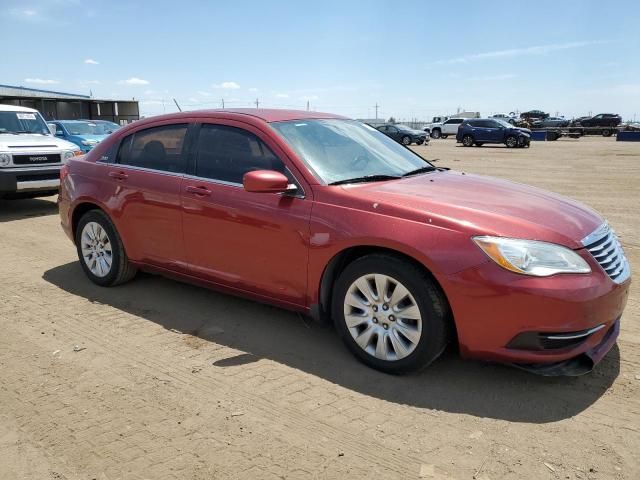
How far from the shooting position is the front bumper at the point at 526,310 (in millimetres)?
2930

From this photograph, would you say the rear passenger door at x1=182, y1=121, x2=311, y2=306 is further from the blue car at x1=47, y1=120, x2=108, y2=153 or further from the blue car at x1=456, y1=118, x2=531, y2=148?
the blue car at x1=456, y1=118, x2=531, y2=148

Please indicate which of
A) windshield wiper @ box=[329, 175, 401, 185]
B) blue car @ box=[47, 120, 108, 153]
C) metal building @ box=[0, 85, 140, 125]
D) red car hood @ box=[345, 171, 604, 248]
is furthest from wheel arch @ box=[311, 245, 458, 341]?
metal building @ box=[0, 85, 140, 125]

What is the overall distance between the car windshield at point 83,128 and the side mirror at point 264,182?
44.3 feet

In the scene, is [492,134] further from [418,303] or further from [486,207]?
[418,303]

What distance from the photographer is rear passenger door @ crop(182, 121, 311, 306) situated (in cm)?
372

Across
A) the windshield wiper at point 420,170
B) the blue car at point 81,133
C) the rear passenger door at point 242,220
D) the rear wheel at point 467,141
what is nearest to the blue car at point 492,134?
the rear wheel at point 467,141

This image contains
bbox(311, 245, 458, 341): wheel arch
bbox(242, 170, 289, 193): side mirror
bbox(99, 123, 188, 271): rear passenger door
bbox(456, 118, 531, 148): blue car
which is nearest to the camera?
bbox(311, 245, 458, 341): wheel arch

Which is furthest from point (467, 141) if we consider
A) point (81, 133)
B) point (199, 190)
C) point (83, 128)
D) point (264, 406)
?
point (264, 406)

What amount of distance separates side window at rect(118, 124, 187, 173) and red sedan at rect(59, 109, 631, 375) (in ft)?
0.05

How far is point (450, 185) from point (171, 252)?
7.63 feet

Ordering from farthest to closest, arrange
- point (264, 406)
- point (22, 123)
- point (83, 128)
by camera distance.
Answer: point (83, 128) < point (22, 123) < point (264, 406)

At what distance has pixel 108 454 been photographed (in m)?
A: 2.70

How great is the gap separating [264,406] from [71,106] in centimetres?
4393

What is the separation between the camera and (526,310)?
9.66 ft
